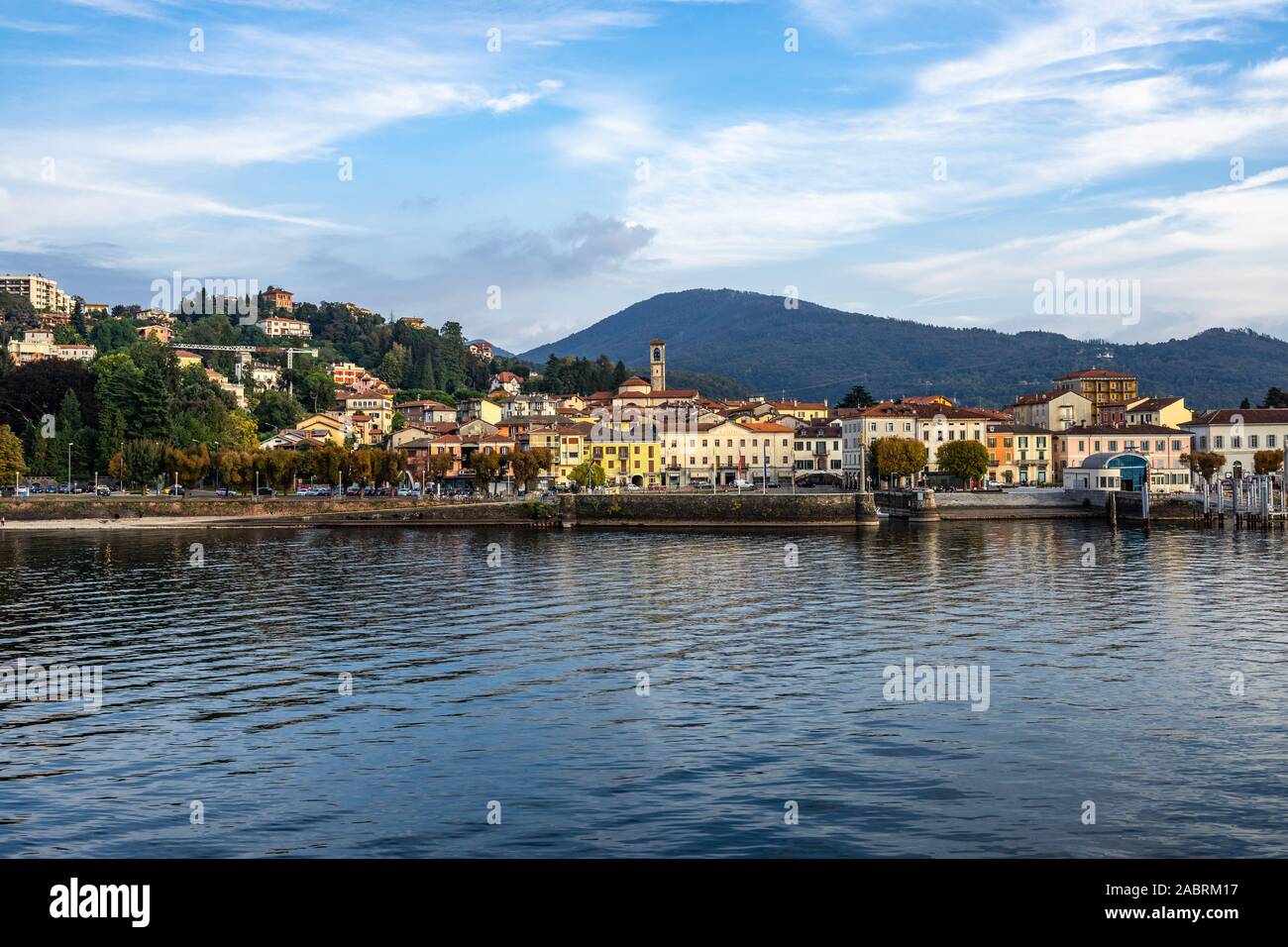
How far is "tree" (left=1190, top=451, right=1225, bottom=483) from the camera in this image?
4190 inches

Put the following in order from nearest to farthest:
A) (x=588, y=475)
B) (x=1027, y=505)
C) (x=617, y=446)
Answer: (x=1027, y=505), (x=588, y=475), (x=617, y=446)

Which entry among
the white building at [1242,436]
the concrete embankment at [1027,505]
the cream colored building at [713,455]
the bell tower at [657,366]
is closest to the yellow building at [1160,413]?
the white building at [1242,436]

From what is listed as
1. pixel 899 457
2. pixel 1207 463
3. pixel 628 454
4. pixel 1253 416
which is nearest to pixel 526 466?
pixel 628 454

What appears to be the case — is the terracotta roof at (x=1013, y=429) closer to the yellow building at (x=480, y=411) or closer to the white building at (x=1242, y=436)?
the white building at (x=1242, y=436)

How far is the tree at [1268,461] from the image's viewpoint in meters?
106

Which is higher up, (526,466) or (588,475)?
(526,466)

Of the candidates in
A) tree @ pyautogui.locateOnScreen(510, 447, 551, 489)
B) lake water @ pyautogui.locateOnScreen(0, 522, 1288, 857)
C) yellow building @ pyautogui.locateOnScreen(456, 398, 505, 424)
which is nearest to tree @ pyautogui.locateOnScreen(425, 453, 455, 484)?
tree @ pyautogui.locateOnScreen(510, 447, 551, 489)

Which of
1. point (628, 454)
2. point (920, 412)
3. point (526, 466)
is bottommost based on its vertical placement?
point (526, 466)

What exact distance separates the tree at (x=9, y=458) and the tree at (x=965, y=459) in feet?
291

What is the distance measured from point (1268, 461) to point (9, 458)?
394 ft

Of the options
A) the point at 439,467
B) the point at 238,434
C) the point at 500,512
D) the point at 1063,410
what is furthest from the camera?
the point at 1063,410

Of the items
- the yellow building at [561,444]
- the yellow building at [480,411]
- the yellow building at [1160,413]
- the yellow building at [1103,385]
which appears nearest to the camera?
the yellow building at [561,444]

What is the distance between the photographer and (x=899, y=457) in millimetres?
106438

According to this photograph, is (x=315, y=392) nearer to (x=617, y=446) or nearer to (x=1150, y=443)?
(x=617, y=446)
